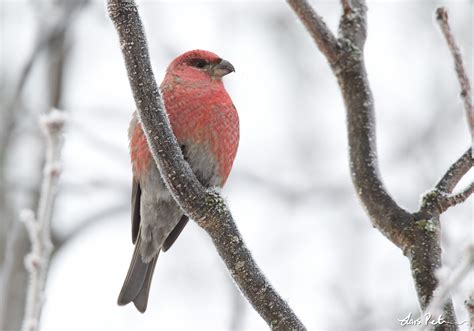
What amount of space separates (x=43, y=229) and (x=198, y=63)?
8.36ft

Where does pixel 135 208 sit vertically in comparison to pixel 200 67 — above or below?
below

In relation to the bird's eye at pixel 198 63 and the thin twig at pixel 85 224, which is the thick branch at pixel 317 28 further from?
the thin twig at pixel 85 224

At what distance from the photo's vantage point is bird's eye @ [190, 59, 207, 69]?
4.62 meters

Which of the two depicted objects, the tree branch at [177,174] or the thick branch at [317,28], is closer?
the tree branch at [177,174]

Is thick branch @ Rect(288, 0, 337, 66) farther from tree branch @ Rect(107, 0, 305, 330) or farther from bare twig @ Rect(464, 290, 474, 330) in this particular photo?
bare twig @ Rect(464, 290, 474, 330)

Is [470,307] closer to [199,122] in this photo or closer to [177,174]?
[177,174]

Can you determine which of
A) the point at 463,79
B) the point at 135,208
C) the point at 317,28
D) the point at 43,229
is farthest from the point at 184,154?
the point at 463,79

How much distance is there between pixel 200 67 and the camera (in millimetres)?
4613

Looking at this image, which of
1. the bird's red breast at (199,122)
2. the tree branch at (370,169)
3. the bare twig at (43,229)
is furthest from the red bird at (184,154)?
the bare twig at (43,229)

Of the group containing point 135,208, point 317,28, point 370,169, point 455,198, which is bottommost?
point 455,198

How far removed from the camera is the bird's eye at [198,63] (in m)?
4.62

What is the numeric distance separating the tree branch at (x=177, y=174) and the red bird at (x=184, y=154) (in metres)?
1.43

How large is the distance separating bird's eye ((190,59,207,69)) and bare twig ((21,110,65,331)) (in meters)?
2.23

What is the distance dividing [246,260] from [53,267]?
13.7 ft
